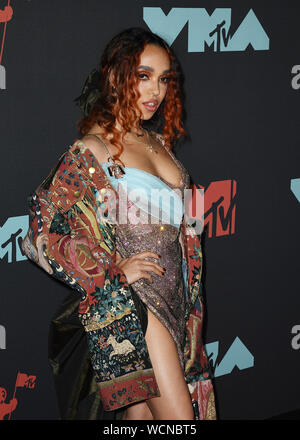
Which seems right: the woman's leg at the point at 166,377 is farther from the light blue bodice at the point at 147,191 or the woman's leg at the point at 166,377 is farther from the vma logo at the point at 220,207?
the vma logo at the point at 220,207

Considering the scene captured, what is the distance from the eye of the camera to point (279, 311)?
3283 mm

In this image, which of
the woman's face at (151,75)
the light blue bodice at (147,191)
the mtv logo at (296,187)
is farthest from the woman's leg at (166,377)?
the mtv logo at (296,187)

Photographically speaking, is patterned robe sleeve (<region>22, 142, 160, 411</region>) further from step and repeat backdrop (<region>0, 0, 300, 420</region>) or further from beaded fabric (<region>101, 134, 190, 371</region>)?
step and repeat backdrop (<region>0, 0, 300, 420</region>)

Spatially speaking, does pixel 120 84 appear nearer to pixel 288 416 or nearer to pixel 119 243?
pixel 119 243

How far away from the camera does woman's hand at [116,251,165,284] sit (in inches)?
81.7

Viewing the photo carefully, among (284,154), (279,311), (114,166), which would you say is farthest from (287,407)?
(114,166)

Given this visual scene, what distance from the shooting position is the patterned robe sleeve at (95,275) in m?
2.03

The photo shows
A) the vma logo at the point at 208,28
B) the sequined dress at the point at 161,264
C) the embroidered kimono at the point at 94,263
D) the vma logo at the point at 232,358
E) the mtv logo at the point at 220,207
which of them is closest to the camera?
the embroidered kimono at the point at 94,263

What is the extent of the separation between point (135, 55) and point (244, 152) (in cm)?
103

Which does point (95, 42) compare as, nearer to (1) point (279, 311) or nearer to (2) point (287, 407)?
(1) point (279, 311)

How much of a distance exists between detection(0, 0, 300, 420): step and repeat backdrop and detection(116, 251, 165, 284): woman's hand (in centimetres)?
51

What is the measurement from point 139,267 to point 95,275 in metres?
0.15

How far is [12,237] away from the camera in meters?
2.38

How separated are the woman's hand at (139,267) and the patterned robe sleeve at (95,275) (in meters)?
0.03
